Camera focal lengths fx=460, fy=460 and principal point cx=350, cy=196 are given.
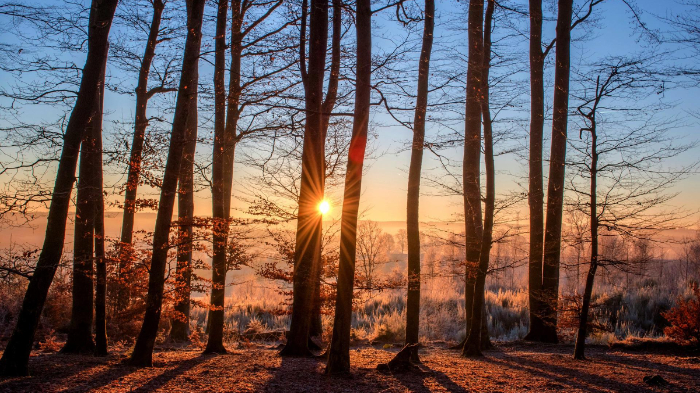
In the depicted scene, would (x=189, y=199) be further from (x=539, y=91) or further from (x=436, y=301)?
(x=436, y=301)

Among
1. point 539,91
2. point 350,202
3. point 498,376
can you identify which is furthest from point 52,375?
point 539,91

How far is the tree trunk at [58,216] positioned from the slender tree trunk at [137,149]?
115 cm

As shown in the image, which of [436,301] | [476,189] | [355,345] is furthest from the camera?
[436,301]

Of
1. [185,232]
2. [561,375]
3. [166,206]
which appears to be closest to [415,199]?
[561,375]

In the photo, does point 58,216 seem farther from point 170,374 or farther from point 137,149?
point 137,149

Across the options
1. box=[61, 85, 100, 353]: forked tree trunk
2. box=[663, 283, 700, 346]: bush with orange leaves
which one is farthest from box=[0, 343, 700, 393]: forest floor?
box=[663, 283, 700, 346]: bush with orange leaves

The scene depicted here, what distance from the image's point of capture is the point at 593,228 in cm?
812

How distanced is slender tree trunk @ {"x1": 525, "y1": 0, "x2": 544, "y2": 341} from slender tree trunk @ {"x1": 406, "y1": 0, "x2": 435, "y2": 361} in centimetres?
393

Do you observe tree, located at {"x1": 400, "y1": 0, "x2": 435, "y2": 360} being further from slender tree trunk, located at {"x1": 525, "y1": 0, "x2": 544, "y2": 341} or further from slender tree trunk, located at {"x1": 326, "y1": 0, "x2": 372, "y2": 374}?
slender tree trunk, located at {"x1": 525, "y1": 0, "x2": 544, "y2": 341}

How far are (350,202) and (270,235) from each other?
5.93 meters

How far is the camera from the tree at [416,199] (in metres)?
8.98

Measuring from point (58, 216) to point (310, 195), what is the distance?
3982mm

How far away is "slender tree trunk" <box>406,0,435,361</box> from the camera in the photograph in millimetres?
8984

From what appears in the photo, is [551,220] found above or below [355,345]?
above
